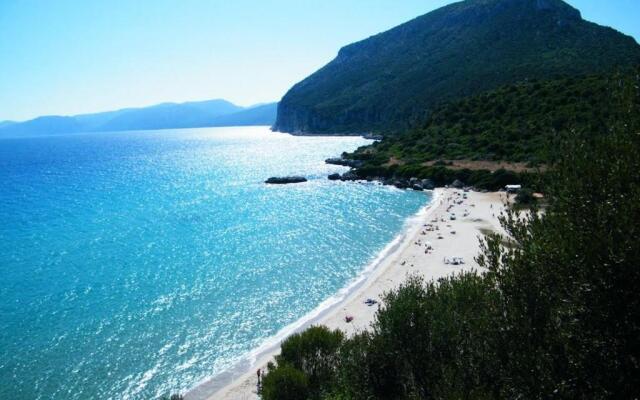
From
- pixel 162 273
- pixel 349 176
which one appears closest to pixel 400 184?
pixel 349 176

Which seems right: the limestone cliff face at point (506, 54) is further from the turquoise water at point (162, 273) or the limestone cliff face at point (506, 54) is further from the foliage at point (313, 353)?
the foliage at point (313, 353)

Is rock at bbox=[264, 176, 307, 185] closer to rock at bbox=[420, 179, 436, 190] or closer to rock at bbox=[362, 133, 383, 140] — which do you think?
rock at bbox=[420, 179, 436, 190]

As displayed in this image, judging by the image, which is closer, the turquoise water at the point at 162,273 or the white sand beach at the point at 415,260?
the white sand beach at the point at 415,260

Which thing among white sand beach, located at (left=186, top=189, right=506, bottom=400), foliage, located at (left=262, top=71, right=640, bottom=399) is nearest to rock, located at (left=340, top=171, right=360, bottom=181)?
white sand beach, located at (left=186, top=189, right=506, bottom=400)

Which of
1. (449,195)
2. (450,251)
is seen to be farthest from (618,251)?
(449,195)

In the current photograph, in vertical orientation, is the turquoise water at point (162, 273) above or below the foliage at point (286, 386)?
below

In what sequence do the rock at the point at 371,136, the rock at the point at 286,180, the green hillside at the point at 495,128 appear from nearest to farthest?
the green hillside at the point at 495,128 < the rock at the point at 286,180 < the rock at the point at 371,136

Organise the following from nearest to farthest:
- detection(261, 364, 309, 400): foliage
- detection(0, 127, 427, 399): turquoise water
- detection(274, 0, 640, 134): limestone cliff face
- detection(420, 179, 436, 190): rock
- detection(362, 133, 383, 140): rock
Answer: detection(261, 364, 309, 400): foliage
detection(0, 127, 427, 399): turquoise water
detection(420, 179, 436, 190): rock
detection(274, 0, 640, 134): limestone cliff face
detection(362, 133, 383, 140): rock

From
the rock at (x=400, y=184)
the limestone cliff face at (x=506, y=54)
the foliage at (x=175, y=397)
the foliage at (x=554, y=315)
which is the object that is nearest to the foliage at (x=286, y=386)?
the foliage at (x=554, y=315)

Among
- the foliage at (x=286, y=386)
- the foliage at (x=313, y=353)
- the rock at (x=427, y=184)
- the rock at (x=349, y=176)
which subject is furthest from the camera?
the rock at (x=349, y=176)
